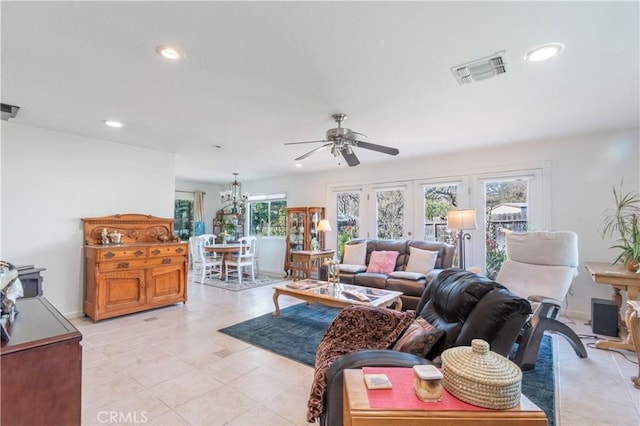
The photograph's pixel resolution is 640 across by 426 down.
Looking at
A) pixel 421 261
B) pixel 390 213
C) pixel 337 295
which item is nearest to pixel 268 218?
pixel 390 213

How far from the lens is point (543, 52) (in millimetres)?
1979

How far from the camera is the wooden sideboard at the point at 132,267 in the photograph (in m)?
3.70

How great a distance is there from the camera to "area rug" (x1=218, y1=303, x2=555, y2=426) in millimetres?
2238

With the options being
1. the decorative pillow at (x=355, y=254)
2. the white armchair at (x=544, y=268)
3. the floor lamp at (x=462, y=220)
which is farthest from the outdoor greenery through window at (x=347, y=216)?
the white armchair at (x=544, y=268)

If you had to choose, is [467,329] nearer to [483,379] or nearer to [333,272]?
[483,379]

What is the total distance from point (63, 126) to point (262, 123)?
8.04 ft

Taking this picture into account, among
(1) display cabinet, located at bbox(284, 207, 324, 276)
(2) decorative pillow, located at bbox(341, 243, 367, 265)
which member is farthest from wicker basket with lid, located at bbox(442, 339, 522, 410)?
(1) display cabinet, located at bbox(284, 207, 324, 276)

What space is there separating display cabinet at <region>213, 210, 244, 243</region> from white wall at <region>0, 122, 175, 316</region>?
3.90m

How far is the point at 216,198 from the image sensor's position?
9.06 meters

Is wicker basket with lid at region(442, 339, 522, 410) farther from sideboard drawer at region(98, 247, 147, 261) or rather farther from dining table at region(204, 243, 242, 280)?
dining table at region(204, 243, 242, 280)

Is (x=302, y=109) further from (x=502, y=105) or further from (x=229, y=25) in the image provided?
(x=502, y=105)

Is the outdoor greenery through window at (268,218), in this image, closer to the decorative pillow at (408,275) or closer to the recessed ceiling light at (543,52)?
the decorative pillow at (408,275)

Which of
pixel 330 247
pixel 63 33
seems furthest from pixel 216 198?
pixel 63 33

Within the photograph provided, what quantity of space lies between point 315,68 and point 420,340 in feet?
6.41
